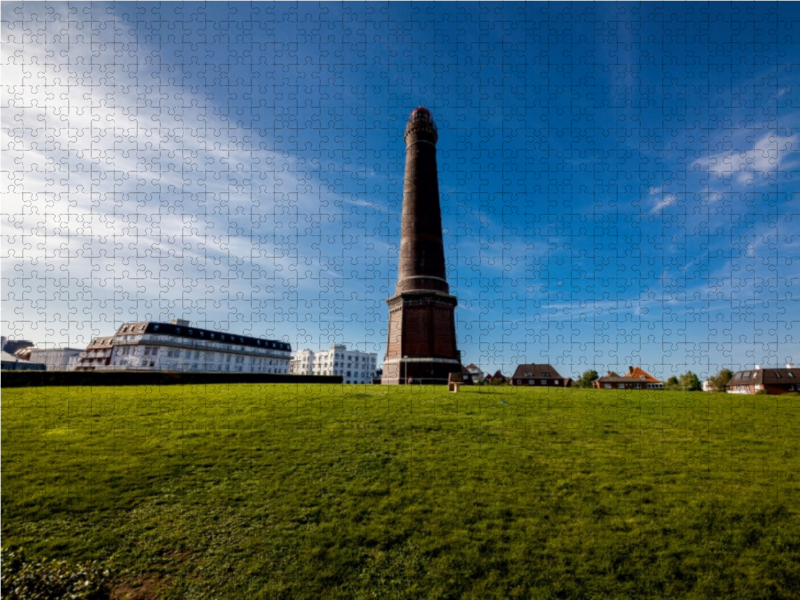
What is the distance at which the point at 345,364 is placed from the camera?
114875mm

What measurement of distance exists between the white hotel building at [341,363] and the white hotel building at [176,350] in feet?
58.0

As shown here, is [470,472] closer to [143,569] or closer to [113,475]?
[143,569]

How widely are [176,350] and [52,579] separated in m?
85.0

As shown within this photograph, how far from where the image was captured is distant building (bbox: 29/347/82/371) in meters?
80.4

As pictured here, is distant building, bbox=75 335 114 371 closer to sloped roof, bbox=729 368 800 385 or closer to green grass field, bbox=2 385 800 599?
green grass field, bbox=2 385 800 599

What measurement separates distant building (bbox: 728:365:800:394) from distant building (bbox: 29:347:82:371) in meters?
119

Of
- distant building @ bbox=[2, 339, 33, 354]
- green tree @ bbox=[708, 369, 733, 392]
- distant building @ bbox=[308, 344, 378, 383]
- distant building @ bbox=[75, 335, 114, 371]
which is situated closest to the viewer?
green tree @ bbox=[708, 369, 733, 392]

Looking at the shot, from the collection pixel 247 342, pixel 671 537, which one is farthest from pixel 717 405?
pixel 247 342

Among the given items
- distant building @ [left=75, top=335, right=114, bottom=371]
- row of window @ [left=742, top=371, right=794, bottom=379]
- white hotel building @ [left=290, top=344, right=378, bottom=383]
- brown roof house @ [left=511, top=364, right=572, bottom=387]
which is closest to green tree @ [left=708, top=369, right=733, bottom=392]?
row of window @ [left=742, top=371, right=794, bottom=379]

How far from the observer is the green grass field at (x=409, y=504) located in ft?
24.5

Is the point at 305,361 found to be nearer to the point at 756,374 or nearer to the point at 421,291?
the point at 421,291

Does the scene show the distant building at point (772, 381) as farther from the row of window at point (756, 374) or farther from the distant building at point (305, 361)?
the distant building at point (305, 361)

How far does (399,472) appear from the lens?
11109 millimetres

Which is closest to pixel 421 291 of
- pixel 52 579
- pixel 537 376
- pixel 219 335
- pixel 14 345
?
pixel 52 579
